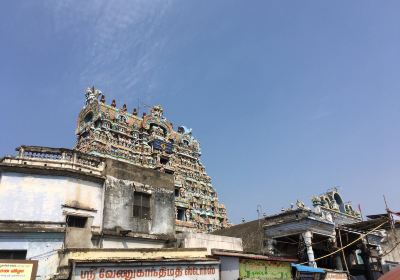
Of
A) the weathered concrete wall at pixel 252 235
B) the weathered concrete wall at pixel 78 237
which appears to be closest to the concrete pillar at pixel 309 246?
the weathered concrete wall at pixel 252 235

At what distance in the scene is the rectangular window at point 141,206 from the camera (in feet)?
61.5

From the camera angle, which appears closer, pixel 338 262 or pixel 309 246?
pixel 309 246

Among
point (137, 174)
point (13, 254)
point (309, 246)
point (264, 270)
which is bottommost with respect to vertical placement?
point (264, 270)

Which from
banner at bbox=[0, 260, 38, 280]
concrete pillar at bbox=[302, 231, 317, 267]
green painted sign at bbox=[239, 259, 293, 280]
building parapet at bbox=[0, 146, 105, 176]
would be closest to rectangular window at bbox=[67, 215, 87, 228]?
building parapet at bbox=[0, 146, 105, 176]

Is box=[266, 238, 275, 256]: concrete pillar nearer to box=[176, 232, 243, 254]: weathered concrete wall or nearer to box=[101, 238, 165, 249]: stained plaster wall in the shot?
box=[176, 232, 243, 254]: weathered concrete wall

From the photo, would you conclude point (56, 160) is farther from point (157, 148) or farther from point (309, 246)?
point (157, 148)

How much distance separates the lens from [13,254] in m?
14.5

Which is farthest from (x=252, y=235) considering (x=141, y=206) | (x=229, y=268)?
(x=229, y=268)

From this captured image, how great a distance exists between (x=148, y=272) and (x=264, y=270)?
596cm

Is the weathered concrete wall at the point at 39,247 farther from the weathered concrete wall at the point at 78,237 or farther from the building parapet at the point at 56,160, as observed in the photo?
the building parapet at the point at 56,160

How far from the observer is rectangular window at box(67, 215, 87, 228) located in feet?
53.5

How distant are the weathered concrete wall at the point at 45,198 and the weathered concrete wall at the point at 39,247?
2.78 ft

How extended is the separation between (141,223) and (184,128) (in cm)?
3956

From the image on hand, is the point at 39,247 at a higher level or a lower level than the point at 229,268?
higher
